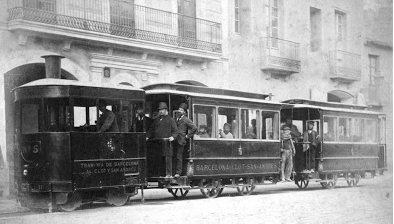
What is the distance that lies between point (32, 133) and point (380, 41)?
5.27 meters

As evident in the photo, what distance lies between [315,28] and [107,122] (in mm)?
4014

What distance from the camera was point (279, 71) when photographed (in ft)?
37.7

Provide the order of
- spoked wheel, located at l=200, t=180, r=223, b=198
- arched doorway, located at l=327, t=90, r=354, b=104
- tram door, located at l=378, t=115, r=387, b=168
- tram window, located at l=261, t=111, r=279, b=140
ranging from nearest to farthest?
spoked wheel, located at l=200, t=180, r=223, b=198 → arched doorway, located at l=327, t=90, r=354, b=104 → tram window, located at l=261, t=111, r=279, b=140 → tram door, located at l=378, t=115, r=387, b=168

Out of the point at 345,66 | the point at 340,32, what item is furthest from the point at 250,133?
the point at 340,32

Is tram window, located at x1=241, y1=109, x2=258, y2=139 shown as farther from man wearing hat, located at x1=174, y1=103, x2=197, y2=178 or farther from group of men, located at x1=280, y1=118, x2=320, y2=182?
man wearing hat, located at x1=174, y1=103, x2=197, y2=178

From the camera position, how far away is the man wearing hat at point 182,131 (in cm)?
1138

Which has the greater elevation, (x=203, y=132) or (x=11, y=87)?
(x=11, y=87)

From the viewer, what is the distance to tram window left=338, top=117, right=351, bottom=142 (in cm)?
1552

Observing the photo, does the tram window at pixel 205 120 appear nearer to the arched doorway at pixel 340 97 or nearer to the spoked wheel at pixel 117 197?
the spoked wheel at pixel 117 197

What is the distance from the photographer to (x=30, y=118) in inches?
362

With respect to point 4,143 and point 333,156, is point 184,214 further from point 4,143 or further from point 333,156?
point 333,156

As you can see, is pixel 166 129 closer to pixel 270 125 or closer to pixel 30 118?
pixel 30 118

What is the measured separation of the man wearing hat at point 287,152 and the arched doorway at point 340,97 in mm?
1182

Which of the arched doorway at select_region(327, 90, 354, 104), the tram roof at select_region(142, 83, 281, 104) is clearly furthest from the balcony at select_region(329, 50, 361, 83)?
the tram roof at select_region(142, 83, 281, 104)
